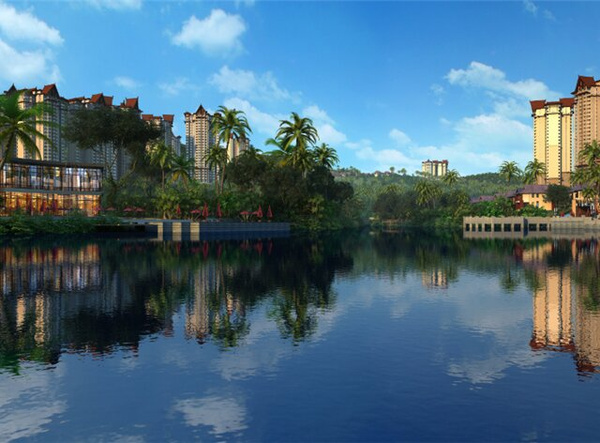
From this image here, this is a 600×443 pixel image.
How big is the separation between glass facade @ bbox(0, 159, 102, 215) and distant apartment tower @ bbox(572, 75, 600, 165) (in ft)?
422

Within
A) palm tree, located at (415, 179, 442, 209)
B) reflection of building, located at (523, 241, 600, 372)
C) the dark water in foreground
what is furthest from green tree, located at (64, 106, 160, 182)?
palm tree, located at (415, 179, 442, 209)

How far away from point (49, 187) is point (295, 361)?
89.7 metres

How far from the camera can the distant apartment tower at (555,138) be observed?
556 feet

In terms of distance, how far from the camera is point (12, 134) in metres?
60.3

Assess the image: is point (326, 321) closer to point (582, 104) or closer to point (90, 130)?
point (90, 130)

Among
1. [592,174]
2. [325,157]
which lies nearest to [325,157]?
[325,157]

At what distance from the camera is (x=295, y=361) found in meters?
12.3

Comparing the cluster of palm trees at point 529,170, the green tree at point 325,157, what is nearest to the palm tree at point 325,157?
the green tree at point 325,157

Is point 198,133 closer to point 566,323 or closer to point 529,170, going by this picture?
point 529,170

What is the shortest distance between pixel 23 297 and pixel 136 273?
828cm

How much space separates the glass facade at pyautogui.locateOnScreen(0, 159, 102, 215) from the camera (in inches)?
3327

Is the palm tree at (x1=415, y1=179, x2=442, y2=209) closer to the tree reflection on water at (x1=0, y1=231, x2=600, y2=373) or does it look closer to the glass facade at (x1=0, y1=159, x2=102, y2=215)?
the glass facade at (x1=0, y1=159, x2=102, y2=215)

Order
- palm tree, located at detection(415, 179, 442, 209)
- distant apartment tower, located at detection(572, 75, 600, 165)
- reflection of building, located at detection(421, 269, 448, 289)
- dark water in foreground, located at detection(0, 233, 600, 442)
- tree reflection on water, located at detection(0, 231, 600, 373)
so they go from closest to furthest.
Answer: dark water in foreground, located at detection(0, 233, 600, 442)
tree reflection on water, located at detection(0, 231, 600, 373)
reflection of building, located at detection(421, 269, 448, 289)
distant apartment tower, located at detection(572, 75, 600, 165)
palm tree, located at detection(415, 179, 442, 209)

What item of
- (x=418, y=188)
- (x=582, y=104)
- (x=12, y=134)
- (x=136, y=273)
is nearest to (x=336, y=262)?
(x=136, y=273)
